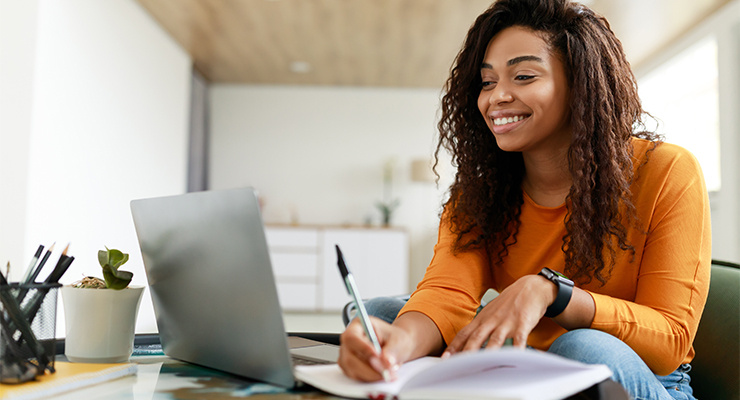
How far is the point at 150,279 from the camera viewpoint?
2.85 ft

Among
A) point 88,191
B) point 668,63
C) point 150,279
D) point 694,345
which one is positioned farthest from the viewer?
point 668,63

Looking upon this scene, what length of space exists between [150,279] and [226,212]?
0.97 ft

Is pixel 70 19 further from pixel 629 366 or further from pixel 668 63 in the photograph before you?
pixel 668 63

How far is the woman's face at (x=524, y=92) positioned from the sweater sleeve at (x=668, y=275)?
0.68 feet

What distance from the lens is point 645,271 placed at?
3.18 ft

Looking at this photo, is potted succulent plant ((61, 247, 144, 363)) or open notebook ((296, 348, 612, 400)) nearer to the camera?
open notebook ((296, 348, 612, 400))

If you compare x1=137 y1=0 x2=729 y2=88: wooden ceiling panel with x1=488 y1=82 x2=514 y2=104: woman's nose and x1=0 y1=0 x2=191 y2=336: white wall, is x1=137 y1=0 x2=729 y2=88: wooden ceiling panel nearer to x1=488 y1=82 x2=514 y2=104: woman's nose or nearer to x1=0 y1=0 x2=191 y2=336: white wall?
x1=0 y1=0 x2=191 y2=336: white wall

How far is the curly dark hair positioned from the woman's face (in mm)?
25

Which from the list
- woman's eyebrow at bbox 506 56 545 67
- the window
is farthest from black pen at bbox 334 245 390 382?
the window

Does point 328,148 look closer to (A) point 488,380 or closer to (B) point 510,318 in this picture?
(B) point 510,318

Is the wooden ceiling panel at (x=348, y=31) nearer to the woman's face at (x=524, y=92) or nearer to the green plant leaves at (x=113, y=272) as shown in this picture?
the woman's face at (x=524, y=92)

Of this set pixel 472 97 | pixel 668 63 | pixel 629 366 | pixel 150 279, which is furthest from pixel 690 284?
pixel 668 63

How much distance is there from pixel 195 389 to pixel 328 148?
5.90m

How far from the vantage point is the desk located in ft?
2.00
